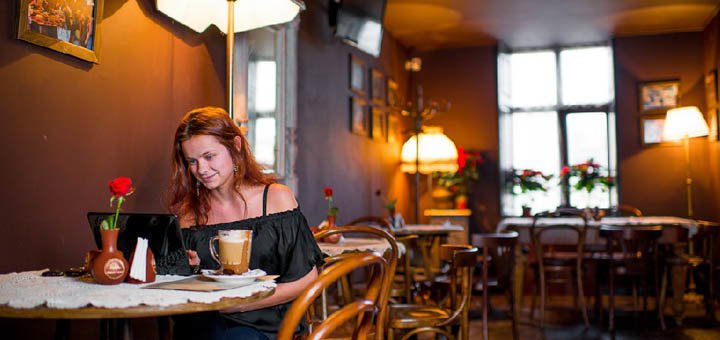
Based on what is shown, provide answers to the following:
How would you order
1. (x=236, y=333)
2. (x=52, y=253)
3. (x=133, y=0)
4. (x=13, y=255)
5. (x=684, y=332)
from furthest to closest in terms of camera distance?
1. (x=684, y=332)
2. (x=133, y=0)
3. (x=52, y=253)
4. (x=13, y=255)
5. (x=236, y=333)

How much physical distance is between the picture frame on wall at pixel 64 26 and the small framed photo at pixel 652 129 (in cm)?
655

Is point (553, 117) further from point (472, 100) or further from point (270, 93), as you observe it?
point (270, 93)

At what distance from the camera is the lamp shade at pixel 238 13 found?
318 centimetres

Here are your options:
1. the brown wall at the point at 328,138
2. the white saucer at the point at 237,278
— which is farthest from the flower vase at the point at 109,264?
the brown wall at the point at 328,138

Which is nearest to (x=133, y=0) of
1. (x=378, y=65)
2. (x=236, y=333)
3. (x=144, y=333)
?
(x=144, y=333)

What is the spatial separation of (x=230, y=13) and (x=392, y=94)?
4.46 meters

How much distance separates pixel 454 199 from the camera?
7906 millimetres

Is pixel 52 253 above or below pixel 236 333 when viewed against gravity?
above

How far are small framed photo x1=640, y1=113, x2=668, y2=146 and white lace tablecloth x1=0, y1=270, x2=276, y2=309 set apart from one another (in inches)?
273

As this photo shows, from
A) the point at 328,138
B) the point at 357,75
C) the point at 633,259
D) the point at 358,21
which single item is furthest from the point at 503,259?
the point at 357,75

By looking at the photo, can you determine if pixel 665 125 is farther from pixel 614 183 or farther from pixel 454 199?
pixel 454 199

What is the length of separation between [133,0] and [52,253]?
110 cm

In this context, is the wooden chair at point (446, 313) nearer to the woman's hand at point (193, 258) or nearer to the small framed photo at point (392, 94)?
the woman's hand at point (193, 258)

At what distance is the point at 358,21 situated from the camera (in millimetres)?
5520
